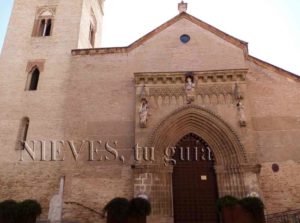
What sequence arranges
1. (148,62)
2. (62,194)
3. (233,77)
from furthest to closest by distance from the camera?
(148,62), (233,77), (62,194)

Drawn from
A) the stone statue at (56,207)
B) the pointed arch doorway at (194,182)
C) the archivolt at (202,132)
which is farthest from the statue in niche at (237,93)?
the stone statue at (56,207)

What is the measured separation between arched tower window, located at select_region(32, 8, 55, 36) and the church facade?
1.81 meters

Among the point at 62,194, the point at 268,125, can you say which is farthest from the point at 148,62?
the point at 62,194

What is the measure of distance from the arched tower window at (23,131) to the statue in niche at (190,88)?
314 inches

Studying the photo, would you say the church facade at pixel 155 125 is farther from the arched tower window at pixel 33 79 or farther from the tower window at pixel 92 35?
the tower window at pixel 92 35

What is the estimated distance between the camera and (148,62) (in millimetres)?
15109

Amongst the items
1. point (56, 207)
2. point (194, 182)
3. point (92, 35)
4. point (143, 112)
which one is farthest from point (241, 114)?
point (92, 35)

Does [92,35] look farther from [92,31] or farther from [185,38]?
[185,38]

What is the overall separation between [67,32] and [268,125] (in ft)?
39.3

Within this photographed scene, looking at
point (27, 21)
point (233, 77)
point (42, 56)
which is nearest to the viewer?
point (233, 77)

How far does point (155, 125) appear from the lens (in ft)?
43.0

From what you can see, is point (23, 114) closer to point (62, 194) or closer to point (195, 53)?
point (62, 194)

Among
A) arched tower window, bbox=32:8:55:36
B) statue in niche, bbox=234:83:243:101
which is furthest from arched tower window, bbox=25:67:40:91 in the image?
statue in niche, bbox=234:83:243:101

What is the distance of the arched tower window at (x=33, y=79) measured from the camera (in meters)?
15.7
